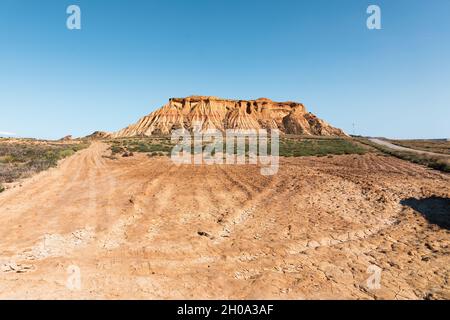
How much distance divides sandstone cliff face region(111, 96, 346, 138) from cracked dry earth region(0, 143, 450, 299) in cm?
7988

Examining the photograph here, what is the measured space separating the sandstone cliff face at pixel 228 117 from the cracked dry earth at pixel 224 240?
262 feet

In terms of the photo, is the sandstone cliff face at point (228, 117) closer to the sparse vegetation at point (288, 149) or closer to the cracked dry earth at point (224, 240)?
the sparse vegetation at point (288, 149)

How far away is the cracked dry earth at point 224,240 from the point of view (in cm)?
539

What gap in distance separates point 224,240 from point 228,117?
92754 millimetres

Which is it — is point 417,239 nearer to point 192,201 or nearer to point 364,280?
point 364,280

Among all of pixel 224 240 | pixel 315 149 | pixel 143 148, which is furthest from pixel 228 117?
pixel 224 240

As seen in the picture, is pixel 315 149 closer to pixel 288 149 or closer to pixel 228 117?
pixel 288 149

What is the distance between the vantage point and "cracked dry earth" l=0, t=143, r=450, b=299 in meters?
5.39

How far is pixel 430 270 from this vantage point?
619 centimetres

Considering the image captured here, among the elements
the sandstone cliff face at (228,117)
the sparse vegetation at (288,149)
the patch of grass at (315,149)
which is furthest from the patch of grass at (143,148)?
the sandstone cliff face at (228,117)

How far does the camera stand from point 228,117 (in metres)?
98.9

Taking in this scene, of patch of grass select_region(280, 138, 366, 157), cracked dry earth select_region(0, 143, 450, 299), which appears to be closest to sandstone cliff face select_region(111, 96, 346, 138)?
patch of grass select_region(280, 138, 366, 157)
